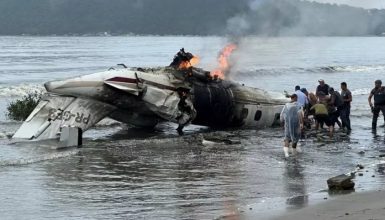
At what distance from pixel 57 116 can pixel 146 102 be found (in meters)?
3.06

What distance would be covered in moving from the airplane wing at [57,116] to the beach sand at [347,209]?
38.4ft

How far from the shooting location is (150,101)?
22531mm

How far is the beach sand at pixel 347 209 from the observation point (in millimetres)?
9844

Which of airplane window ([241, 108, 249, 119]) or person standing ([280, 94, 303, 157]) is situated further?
airplane window ([241, 108, 249, 119])

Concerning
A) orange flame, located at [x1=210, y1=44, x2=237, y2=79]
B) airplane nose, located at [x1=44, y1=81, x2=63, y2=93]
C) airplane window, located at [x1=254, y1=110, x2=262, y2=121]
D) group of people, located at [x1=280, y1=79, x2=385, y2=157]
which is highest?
orange flame, located at [x1=210, y1=44, x2=237, y2=79]

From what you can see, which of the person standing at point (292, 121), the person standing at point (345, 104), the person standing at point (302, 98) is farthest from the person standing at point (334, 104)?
the person standing at point (292, 121)

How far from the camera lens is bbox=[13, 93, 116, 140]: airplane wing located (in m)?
21.0

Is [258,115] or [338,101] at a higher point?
[338,101]

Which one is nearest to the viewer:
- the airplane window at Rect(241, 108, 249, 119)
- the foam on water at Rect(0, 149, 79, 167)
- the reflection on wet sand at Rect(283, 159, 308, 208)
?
the reflection on wet sand at Rect(283, 159, 308, 208)

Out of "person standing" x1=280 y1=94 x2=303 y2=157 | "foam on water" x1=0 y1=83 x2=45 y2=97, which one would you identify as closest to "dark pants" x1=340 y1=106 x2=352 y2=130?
"person standing" x1=280 y1=94 x2=303 y2=157

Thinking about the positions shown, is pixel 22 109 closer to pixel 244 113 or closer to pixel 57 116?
pixel 57 116

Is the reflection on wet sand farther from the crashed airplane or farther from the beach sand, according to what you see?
the crashed airplane

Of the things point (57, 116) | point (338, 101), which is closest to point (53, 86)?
point (57, 116)

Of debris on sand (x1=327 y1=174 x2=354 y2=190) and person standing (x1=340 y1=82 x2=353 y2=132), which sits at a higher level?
person standing (x1=340 y1=82 x2=353 y2=132)
